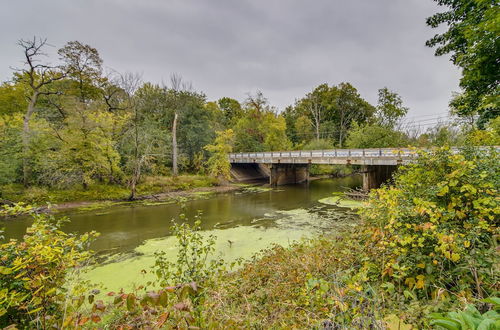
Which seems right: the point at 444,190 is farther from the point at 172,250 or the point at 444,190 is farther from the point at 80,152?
the point at 80,152

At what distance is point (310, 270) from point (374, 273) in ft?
3.48

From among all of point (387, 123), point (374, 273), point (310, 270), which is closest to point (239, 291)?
point (310, 270)

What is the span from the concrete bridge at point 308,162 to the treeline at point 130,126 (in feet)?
9.38

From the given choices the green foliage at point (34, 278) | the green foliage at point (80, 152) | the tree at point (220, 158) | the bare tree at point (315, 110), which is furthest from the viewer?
the bare tree at point (315, 110)

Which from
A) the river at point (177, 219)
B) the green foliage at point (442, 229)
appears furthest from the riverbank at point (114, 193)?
the green foliage at point (442, 229)

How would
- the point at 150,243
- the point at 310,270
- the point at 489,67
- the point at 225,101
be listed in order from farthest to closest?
1. the point at 225,101
2. the point at 150,243
3. the point at 489,67
4. the point at 310,270

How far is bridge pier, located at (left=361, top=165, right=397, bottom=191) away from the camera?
54.1 feet

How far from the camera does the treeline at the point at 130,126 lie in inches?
565

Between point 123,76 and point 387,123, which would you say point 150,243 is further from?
point 387,123

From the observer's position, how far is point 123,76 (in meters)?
16.6

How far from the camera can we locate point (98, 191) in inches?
620

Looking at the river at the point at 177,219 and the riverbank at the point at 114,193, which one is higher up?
the riverbank at the point at 114,193

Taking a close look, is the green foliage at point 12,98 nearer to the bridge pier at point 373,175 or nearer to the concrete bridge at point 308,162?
the concrete bridge at point 308,162

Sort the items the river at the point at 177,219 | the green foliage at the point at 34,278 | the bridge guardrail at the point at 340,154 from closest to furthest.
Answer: the green foliage at the point at 34,278 → the river at the point at 177,219 → the bridge guardrail at the point at 340,154
